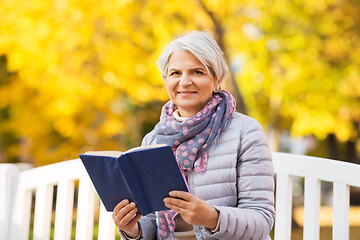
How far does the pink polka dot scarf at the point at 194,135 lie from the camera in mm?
2096

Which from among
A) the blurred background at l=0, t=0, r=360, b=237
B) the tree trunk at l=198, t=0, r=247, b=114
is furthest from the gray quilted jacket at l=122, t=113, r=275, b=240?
the blurred background at l=0, t=0, r=360, b=237

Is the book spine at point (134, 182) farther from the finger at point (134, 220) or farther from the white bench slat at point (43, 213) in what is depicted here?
the white bench slat at point (43, 213)

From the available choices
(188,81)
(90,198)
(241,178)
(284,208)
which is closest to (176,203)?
(241,178)

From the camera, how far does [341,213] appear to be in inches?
91.7

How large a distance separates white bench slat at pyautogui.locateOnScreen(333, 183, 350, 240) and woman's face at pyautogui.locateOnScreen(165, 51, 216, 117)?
0.79m

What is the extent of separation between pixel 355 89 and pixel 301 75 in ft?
3.47

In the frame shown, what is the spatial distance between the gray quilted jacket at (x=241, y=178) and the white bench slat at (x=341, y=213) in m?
0.45

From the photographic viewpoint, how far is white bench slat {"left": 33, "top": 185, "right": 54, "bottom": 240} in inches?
111

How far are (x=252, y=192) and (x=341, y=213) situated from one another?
0.58m

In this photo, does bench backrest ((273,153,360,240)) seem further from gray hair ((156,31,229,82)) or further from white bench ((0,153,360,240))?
gray hair ((156,31,229,82))

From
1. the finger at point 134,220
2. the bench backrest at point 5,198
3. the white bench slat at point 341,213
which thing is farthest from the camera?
the bench backrest at point 5,198

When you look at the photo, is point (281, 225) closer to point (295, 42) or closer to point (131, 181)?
point (131, 181)

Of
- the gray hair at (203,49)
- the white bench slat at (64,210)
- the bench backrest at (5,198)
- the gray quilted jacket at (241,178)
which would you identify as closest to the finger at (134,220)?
the gray quilted jacket at (241,178)

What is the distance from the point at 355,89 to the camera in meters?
8.23
